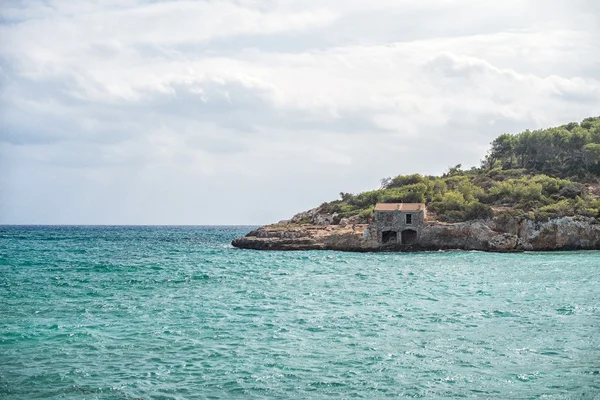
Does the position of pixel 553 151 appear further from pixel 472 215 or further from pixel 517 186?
pixel 472 215

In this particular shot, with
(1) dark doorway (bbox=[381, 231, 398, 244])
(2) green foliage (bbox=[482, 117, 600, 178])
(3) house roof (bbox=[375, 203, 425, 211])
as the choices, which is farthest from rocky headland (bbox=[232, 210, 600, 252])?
(2) green foliage (bbox=[482, 117, 600, 178])

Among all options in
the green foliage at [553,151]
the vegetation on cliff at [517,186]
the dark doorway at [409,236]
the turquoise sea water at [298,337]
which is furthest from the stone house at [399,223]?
the green foliage at [553,151]

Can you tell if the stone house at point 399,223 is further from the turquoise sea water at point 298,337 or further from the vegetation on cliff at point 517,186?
the turquoise sea water at point 298,337

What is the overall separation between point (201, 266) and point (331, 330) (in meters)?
26.2

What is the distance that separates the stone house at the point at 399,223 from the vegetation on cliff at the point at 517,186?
15.3 ft

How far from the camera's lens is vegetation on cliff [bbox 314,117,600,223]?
68.4m

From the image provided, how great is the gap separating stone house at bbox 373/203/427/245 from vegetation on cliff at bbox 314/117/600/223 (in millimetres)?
4651

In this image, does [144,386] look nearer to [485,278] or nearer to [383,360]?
[383,360]

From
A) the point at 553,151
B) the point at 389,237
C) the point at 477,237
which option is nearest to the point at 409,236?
the point at 389,237

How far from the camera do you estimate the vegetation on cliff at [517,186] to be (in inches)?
2694

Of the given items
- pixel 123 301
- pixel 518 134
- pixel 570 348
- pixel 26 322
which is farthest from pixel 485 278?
pixel 518 134

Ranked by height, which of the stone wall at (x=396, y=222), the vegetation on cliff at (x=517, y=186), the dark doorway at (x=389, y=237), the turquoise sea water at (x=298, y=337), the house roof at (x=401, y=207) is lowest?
the turquoise sea water at (x=298, y=337)

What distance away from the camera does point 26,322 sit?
21578 millimetres

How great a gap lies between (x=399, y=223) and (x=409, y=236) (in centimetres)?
235
